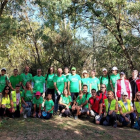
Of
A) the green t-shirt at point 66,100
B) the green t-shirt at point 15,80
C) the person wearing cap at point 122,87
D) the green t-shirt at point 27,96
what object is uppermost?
the green t-shirt at point 15,80

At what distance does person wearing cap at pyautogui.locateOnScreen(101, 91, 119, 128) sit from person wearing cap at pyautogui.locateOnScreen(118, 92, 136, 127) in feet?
0.62

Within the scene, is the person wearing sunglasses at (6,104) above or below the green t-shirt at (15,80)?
below

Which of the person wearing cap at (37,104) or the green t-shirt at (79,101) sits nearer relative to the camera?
the person wearing cap at (37,104)

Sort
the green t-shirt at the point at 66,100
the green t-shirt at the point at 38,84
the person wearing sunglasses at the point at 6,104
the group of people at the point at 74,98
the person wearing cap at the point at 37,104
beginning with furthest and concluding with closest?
the green t-shirt at the point at 38,84
the green t-shirt at the point at 66,100
the person wearing cap at the point at 37,104
the person wearing sunglasses at the point at 6,104
the group of people at the point at 74,98

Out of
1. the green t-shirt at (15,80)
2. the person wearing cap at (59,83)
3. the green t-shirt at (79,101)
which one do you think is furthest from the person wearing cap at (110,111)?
the green t-shirt at (15,80)

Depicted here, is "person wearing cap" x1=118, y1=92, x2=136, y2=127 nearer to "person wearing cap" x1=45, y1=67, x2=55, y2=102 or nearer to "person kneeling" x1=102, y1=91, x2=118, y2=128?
"person kneeling" x1=102, y1=91, x2=118, y2=128

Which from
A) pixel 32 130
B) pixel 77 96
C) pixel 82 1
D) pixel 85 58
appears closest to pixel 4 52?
pixel 85 58

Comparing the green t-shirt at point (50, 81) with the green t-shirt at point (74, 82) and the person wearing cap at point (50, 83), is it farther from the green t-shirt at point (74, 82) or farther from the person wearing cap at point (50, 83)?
the green t-shirt at point (74, 82)

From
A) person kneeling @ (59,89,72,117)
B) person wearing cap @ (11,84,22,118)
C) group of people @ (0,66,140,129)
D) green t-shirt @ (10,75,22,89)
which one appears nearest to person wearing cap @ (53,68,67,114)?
group of people @ (0,66,140,129)

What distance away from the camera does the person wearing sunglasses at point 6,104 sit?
7.21 m

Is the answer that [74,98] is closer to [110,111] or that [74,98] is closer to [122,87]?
[110,111]

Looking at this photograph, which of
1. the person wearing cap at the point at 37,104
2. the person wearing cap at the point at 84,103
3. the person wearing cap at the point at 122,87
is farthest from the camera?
the person wearing cap at the point at 84,103

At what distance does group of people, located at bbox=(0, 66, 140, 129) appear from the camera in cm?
690

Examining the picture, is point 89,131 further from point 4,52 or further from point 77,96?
point 4,52
